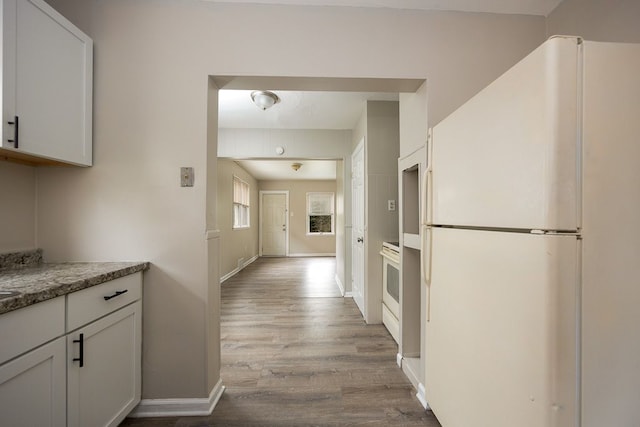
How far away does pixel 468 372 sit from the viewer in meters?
1.18

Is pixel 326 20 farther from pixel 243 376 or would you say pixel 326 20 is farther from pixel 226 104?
pixel 243 376

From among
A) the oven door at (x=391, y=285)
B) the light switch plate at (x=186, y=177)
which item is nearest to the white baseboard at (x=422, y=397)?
the oven door at (x=391, y=285)

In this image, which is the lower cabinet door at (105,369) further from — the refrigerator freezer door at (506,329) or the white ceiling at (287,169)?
the white ceiling at (287,169)

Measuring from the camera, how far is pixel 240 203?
696 cm

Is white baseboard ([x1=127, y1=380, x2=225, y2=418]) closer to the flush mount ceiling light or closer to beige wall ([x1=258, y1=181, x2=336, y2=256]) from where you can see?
the flush mount ceiling light

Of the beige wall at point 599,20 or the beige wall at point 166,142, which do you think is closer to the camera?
the beige wall at point 599,20

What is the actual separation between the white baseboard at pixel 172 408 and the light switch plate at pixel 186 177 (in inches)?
51.0

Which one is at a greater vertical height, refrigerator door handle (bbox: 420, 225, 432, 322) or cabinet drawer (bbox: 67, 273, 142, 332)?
refrigerator door handle (bbox: 420, 225, 432, 322)

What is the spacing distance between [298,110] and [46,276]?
2.88m

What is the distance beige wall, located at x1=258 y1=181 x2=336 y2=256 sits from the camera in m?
9.30

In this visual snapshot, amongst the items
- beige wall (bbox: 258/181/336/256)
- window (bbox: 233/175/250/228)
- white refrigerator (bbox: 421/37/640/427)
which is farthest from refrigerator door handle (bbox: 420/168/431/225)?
beige wall (bbox: 258/181/336/256)

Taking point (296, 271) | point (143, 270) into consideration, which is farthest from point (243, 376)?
point (296, 271)

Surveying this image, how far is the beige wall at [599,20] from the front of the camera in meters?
1.38

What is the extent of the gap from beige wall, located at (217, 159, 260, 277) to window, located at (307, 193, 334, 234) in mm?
2092
